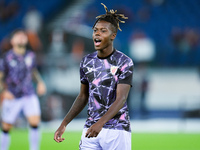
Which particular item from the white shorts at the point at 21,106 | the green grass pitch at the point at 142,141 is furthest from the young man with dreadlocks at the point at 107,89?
the green grass pitch at the point at 142,141

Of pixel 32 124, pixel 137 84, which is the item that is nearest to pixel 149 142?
pixel 32 124

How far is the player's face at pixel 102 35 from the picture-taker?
4445 millimetres

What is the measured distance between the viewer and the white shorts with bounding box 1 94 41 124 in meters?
9.34

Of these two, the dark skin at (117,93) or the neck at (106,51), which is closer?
the dark skin at (117,93)

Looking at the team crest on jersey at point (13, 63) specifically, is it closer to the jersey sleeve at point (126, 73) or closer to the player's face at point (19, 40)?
the player's face at point (19, 40)

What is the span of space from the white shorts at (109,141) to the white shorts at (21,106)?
500 cm

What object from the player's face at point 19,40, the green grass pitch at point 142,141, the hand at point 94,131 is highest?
the player's face at point 19,40

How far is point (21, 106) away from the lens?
9.48 metres

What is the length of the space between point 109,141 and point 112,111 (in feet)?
1.16

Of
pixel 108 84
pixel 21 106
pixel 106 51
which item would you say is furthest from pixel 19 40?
pixel 108 84

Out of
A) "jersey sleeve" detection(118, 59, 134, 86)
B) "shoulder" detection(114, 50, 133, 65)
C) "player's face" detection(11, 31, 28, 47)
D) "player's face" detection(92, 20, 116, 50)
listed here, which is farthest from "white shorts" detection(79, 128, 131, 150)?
"player's face" detection(11, 31, 28, 47)

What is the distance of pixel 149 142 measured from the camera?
12336 millimetres

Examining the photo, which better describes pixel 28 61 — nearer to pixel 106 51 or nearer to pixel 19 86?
pixel 19 86

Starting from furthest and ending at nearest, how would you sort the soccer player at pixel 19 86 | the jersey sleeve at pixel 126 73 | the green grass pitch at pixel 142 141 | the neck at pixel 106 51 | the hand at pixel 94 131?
1. the green grass pitch at pixel 142 141
2. the soccer player at pixel 19 86
3. the neck at pixel 106 51
4. the jersey sleeve at pixel 126 73
5. the hand at pixel 94 131
